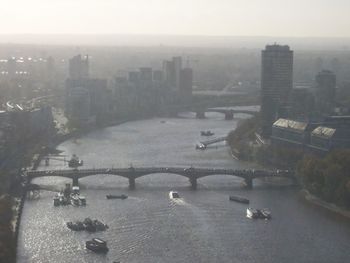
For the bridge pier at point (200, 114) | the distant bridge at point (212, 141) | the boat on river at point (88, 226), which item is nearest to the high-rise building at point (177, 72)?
the bridge pier at point (200, 114)

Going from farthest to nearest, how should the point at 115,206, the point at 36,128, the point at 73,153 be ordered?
the point at 36,128, the point at 73,153, the point at 115,206

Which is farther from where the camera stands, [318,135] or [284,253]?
[318,135]

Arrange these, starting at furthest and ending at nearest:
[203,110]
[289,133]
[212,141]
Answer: [203,110]
[212,141]
[289,133]

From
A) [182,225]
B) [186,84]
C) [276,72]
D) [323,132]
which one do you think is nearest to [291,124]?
[323,132]

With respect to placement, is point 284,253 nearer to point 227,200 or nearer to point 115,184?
point 227,200

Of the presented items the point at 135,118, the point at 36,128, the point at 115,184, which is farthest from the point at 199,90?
the point at 115,184

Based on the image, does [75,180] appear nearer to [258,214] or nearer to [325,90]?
[258,214]

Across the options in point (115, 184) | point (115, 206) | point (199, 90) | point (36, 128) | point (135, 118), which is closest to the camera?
point (115, 206)
